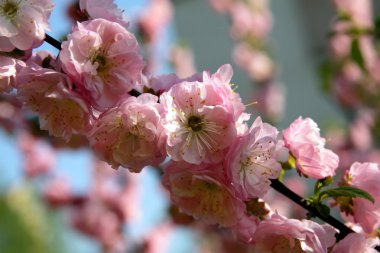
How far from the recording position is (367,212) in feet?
2.89

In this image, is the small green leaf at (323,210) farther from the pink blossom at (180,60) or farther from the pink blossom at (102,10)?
the pink blossom at (180,60)

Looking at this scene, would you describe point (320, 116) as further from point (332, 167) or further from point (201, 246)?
point (332, 167)

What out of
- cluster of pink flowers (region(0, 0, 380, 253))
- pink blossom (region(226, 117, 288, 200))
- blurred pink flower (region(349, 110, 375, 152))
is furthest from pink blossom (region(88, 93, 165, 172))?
blurred pink flower (region(349, 110, 375, 152))

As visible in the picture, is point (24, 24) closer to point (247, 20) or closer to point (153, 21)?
point (153, 21)

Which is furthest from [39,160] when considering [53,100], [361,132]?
[53,100]

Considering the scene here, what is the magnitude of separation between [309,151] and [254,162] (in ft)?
0.38

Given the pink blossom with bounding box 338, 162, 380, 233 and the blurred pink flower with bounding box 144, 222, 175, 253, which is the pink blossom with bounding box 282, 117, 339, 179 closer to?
the pink blossom with bounding box 338, 162, 380, 233

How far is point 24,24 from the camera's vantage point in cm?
78

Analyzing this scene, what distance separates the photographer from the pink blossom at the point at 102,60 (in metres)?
0.77

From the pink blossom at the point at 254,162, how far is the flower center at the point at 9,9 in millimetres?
374

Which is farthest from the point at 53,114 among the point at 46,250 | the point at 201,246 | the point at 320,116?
the point at 46,250

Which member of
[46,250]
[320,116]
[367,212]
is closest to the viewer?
[367,212]

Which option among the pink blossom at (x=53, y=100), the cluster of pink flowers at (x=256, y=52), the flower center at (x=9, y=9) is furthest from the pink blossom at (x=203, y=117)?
the cluster of pink flowers at (x=256, y=52)

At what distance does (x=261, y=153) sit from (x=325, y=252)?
0.55ft
